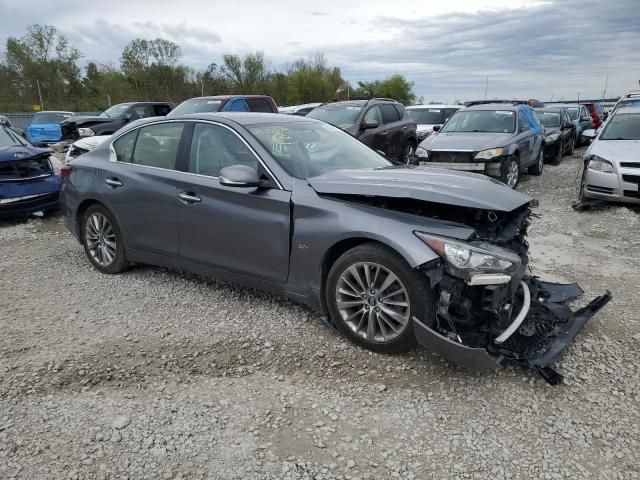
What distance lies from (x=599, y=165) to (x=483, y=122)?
2925 mm

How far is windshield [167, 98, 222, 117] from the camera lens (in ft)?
36.3

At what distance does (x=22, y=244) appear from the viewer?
21.7 feet

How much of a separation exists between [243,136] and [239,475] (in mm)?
2611

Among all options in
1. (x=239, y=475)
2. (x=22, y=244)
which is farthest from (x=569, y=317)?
(x=22, y=244)

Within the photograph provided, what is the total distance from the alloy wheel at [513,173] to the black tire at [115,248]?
7.09 meters

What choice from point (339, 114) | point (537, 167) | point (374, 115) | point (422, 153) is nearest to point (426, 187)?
point (422, 153)

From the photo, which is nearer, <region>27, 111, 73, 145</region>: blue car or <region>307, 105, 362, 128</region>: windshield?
<region>307, 105, 362, 128</region>: windshield

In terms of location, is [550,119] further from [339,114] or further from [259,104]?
[259,104]

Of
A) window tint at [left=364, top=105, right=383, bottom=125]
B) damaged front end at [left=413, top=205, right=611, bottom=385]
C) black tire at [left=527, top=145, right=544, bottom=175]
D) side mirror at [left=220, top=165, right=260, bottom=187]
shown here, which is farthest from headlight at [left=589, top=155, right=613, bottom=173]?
side mirror at [left=220, top=165, right=260, bottom=187]

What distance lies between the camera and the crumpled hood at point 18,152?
7348 mm

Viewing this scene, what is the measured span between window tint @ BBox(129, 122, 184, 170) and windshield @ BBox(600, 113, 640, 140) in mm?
7757

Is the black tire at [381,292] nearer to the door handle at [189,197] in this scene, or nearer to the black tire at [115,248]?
the door handle at [189,197]

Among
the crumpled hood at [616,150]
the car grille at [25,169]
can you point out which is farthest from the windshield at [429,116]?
the car grille at [25,169]

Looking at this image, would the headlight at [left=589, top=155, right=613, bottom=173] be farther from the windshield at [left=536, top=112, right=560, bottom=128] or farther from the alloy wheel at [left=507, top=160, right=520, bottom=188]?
the windshield at [left=536, top=112, right=560, bottom=128]
